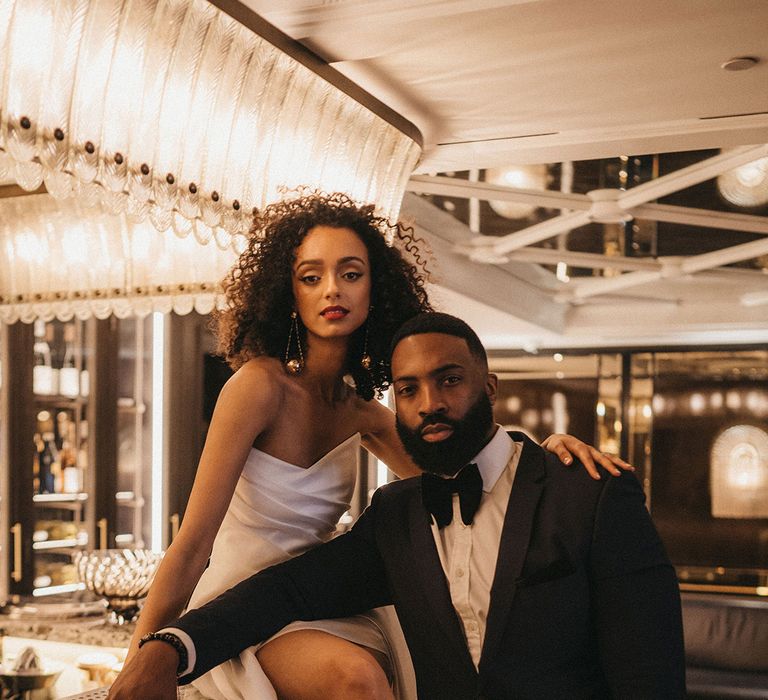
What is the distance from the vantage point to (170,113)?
2.14m

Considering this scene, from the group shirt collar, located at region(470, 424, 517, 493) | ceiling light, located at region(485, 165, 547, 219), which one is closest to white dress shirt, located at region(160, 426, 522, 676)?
shirt collar, located at region(470, 424, 517, 493)

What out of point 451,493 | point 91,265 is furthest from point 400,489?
point 91,265

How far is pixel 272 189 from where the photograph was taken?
2492 mm

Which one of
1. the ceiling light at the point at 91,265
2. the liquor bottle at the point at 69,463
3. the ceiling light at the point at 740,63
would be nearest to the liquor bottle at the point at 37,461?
the liquor bottle at the point at 69,463

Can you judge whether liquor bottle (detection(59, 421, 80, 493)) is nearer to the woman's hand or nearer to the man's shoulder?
the man's shoulder

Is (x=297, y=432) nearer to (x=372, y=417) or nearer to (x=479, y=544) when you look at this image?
(x=372, y=417)

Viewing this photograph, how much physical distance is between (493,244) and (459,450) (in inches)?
197

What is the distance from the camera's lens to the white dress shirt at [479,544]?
189 cm

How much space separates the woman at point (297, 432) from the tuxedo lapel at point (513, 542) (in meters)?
0.11

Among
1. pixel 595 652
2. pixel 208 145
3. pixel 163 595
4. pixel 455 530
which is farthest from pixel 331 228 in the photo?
pixel 595 652

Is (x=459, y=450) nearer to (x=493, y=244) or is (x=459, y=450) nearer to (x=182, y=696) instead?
(x=182, y=696)

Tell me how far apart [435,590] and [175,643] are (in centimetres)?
51

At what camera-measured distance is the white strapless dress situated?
2.03 m

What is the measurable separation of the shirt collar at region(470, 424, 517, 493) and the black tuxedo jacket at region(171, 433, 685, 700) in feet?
0.14
